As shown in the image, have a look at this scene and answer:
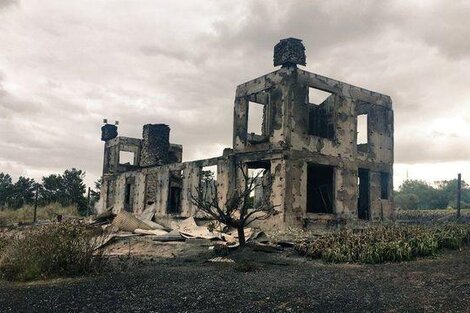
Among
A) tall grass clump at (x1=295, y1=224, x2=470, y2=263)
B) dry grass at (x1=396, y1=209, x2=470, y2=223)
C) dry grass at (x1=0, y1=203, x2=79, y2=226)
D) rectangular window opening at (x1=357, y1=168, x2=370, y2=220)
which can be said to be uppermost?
rectangular window opening at (x1=357, y1=168, x2=370, y2=220)

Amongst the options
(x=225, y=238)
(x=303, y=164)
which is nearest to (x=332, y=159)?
(x=303, y=164)

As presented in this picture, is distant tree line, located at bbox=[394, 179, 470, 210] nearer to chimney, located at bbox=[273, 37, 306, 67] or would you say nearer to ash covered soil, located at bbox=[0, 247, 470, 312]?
chimney, located at bbox=[273, 37, 306, 67]

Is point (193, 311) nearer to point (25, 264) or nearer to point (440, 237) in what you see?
point (25, 264)

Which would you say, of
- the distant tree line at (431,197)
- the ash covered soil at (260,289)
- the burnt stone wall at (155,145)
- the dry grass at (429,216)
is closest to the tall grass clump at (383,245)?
the ash covered soil at (260,289)

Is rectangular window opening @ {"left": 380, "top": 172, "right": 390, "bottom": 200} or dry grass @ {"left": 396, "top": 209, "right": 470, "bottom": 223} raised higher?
rectangular window opening @ {"left": 380, "top": 172, "right": 390, "bottom": 200}

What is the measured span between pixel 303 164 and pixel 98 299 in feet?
39.1

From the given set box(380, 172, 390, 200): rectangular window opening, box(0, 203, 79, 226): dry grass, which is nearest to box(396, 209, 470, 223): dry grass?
box(380, 172, 390, 200): rectangular window opening

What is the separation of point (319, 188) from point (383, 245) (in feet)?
32.3

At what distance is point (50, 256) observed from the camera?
31.6 feet

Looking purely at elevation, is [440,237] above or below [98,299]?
above

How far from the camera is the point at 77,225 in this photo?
1059 centimetres

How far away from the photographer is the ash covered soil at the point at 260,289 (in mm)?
6445

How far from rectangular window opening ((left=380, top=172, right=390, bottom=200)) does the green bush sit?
15.6m

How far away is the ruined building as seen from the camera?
17.5 metres
